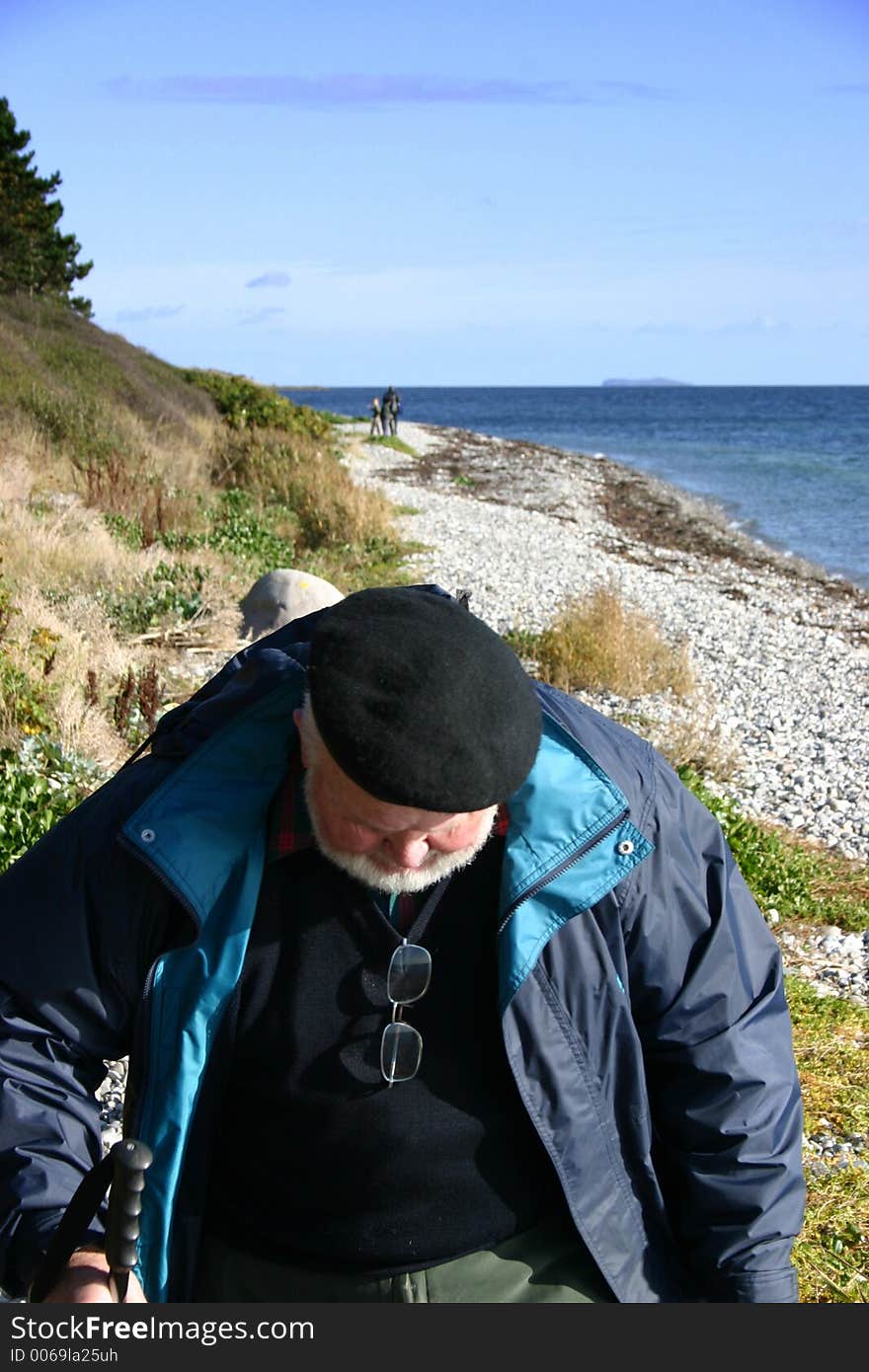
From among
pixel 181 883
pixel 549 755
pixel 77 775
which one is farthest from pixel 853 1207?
pixel 77 775

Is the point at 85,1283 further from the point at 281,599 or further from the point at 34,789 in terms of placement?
the point at 281,599

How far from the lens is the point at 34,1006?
2.06 m

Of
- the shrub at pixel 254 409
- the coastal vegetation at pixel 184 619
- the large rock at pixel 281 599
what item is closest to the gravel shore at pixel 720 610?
the coastal vegetation at pixel 184 619

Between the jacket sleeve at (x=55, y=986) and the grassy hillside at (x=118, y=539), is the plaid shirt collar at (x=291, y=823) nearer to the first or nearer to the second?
the jacket sleeve at (x=55, y=986)

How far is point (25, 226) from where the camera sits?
1148 inches

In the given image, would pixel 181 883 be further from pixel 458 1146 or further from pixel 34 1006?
pixel 458 1146

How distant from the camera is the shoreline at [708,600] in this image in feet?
27.7

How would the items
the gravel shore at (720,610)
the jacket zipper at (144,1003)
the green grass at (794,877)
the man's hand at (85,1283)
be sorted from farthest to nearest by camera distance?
the gravel shore at (720,610) < the green grass at (794,877) < the jacket zipper at (144,1003) < the man's hand at (85,1283)

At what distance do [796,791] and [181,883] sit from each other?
22.1 feet

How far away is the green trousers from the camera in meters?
2.14

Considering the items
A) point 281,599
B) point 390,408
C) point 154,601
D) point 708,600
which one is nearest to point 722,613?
point 708,600

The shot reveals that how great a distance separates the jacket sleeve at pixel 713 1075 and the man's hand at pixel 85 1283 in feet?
3.02

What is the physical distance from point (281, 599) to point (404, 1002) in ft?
20.3

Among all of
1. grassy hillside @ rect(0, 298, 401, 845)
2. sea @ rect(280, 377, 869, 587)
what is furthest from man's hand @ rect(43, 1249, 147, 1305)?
sea @ rect(280, 377, 869, 587)
